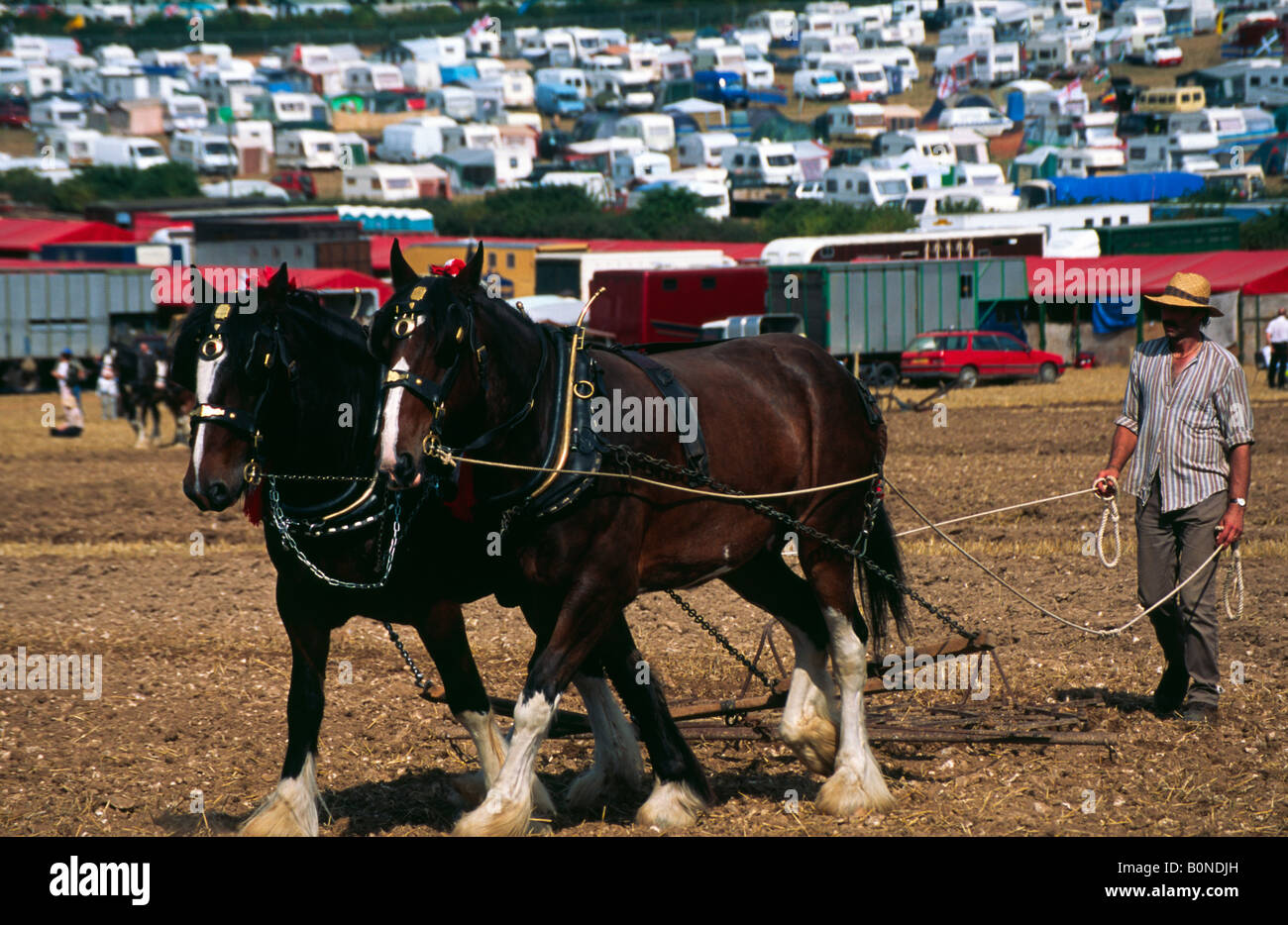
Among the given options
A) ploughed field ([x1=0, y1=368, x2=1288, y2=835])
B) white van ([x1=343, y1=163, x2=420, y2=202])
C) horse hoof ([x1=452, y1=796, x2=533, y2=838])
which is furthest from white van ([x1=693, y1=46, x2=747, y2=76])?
horse hoof ([x1=452, y1=796, x2=533, y2=838])

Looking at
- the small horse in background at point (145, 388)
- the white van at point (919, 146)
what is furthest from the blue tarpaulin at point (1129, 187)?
the small horse in background at point (145, 388)

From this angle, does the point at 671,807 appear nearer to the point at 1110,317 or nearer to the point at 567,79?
the point at 1110,317

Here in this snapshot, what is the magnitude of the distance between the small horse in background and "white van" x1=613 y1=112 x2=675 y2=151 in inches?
2804

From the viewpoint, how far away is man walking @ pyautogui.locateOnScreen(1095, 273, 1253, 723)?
7.67m

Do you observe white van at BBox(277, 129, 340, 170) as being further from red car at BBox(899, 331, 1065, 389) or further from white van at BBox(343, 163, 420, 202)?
red car at BBox(899, 331, 1065, 389)

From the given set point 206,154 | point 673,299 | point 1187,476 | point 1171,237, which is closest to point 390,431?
point 1187,476

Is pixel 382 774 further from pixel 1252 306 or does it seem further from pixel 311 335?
pixel 1252 306

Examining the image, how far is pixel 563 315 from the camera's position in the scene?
38438 millimetres

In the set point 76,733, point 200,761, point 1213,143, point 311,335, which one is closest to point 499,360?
point 311,335

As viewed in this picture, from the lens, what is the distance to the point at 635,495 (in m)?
6.30

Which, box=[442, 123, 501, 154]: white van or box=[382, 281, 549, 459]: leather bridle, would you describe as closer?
box=[382, 281, 549, 459]: leather bridle

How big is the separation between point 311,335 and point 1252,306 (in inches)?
1333

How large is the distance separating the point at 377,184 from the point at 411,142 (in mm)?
18395

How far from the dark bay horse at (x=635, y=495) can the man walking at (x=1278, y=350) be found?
2468 centimetres
